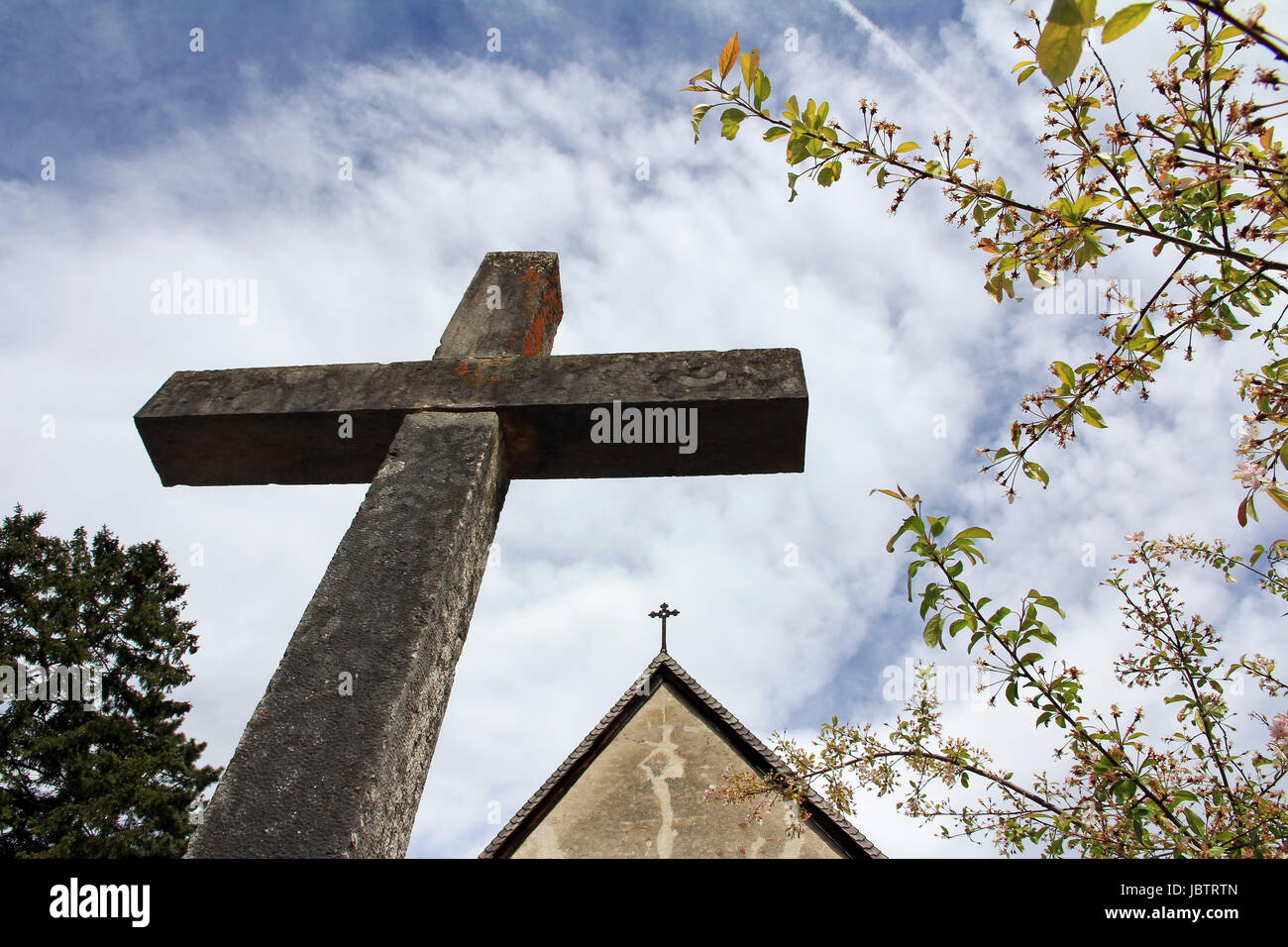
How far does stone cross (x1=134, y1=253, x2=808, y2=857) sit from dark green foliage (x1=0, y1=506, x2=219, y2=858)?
1753 centimetres

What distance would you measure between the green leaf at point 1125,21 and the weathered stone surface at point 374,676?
1973 mm

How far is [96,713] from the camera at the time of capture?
1820 centimetres

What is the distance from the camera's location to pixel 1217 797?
2.65 m

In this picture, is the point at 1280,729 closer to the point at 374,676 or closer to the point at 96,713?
the point at 374,676

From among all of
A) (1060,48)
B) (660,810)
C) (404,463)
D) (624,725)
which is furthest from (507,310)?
(624,725)

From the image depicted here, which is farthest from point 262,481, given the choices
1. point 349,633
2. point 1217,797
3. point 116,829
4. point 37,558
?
point 37,558

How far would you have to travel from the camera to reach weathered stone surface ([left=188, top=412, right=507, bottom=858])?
1794mm

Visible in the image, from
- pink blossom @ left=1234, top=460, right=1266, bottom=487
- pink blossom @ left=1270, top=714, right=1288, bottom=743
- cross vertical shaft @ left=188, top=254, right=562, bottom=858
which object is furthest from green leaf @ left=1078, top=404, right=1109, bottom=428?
cross vertical shaft @ left=188, top=254, right=562, bottom=858

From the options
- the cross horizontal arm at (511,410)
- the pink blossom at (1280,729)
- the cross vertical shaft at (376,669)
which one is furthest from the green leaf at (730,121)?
the pink blossom at (1280,729)

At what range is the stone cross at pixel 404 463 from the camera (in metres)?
1.87

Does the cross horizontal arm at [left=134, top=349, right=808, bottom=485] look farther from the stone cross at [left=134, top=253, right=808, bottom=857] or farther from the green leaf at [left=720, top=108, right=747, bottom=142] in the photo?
the green leaf at [left=720, top=108, right=747, bottom=142]

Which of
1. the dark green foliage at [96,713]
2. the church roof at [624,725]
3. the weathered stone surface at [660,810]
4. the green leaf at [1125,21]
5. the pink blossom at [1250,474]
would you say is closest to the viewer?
the green leaf at [1125,21]

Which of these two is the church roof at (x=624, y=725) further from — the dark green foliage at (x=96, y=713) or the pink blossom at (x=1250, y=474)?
the dark green foliage at (x=96, y=713)
